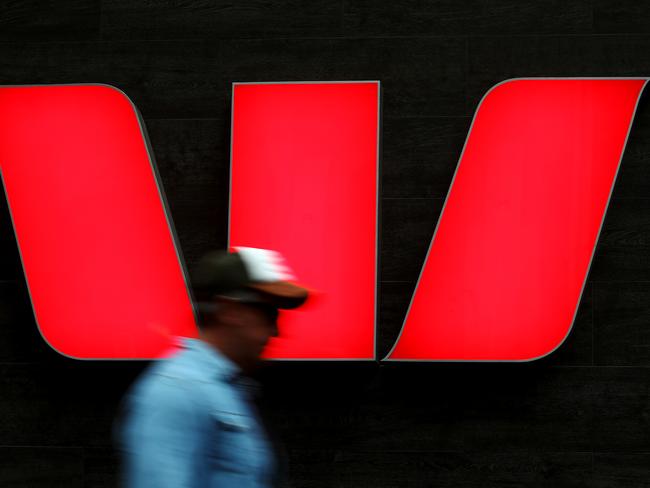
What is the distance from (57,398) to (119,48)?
1.66m

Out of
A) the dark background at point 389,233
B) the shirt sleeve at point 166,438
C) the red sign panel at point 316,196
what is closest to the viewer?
the shirt sleeve at point 166,438

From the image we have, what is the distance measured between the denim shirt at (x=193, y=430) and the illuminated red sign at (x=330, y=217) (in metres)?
1.64

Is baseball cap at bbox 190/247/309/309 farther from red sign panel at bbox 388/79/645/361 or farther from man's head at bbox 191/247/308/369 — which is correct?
red sign panel at bbox 388/79/645/361

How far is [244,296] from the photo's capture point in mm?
1452

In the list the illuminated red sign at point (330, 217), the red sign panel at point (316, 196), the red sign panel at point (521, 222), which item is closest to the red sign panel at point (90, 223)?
the illuminated red sign at point (330, 217)

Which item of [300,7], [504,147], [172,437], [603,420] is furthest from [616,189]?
[172,437]

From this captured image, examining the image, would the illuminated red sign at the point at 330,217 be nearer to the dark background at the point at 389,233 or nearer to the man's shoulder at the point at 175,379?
the dark background at the point at 389,233

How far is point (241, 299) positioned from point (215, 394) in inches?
7.5

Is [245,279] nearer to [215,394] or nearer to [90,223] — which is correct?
[215,394]

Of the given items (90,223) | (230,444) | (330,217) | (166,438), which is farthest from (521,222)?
(166,438)

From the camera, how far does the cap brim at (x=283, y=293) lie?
146 centimetres

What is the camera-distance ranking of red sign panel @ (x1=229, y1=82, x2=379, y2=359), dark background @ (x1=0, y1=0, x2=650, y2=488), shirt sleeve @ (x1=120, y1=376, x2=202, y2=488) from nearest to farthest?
shirt sleeve @ (x1=120, y1=376, x2=202, y2=488)
red sign panel @ (x1=229, y1=82, x2=379, y2=359)
dark background @ (x1=0, y1=0, x2=650, y2=488)

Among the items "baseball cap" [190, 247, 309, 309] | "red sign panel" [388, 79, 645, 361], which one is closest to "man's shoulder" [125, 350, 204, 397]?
"baseball cap" [190, 247, 309, 309]

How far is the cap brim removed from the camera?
146cm
